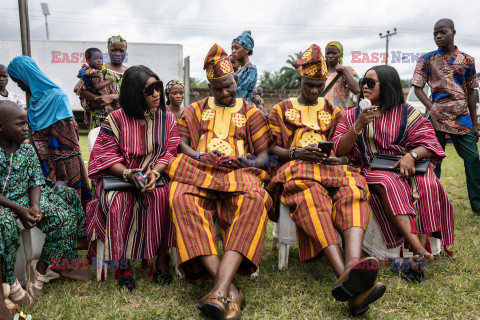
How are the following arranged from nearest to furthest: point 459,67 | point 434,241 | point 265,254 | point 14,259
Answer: point 14,259 → point 434,241 → point 265,254 → point 459,67

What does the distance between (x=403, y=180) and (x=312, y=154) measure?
72cm

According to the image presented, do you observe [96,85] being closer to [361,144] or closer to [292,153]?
[292,153]

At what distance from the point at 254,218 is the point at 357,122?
1082mm

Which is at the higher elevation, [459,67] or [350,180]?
[459,67]

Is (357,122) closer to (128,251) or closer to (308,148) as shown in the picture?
(308,148)

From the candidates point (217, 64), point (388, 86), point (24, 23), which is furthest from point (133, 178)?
point (24, 23)

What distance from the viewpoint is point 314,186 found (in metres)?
3.04

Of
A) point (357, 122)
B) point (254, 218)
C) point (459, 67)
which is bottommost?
point (254, 218)

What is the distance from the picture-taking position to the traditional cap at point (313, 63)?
10.9 feet

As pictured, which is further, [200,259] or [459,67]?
[459,67]

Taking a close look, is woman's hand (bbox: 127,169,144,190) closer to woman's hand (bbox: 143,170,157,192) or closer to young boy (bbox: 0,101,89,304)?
woman's hand (bbox: 143,170,157,192)

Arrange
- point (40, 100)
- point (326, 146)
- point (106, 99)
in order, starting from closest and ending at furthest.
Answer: point (326, 146)
point (40, 100)
point (106, 99)

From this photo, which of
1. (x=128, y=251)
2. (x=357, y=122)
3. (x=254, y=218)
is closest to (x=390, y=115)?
(x=357, y=122)

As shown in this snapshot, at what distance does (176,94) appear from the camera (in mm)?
5137
